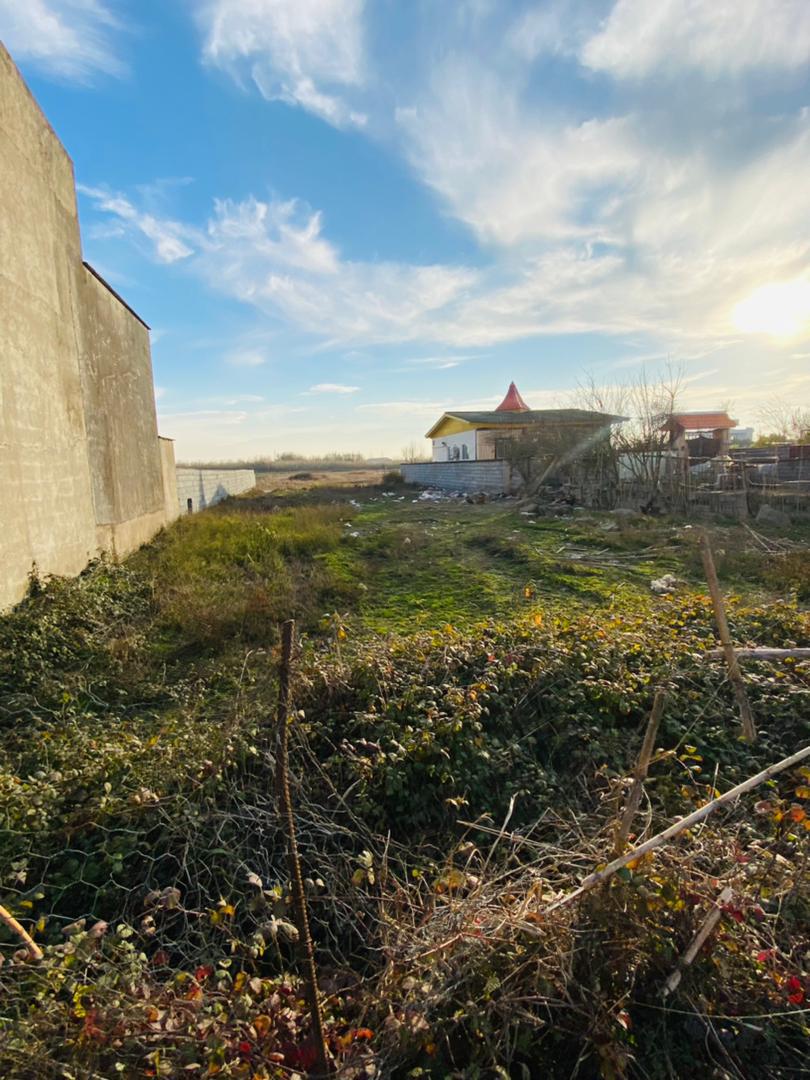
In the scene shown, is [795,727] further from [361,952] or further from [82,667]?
[82,667]

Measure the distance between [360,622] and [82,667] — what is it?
228 centimetres

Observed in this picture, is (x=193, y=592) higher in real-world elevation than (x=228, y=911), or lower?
higher

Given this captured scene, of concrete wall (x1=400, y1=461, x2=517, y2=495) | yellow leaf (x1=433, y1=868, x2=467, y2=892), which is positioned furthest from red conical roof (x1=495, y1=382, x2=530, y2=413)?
yellow leaf (x1=433, y1=868, x2=467, y2=892)

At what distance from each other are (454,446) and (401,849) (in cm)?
2501

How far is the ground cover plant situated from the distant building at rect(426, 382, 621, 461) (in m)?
11.0

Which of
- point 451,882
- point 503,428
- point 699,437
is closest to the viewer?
point 451,882

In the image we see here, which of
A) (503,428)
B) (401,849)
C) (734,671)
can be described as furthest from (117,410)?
(503,428)

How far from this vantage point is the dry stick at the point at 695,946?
158 cm

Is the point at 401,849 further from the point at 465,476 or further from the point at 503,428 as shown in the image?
the point at 503,428

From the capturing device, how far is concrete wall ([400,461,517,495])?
16.9m

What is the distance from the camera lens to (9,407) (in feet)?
14.8

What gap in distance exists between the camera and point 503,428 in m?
23.1

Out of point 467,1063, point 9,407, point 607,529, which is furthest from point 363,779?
point 607,529

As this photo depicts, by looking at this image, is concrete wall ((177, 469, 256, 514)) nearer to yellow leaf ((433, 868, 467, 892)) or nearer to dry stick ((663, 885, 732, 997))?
yellow leaf ((433, 868, 467, 892))
